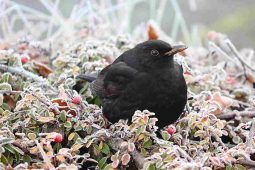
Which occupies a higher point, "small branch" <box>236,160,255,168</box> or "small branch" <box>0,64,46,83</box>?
"small branch" <box>0,64,46,83</box>

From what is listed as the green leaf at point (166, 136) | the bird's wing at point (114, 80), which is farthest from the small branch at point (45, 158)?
the bird's wing at point (114, 80)

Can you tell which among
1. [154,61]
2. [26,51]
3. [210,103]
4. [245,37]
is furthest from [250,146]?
[245,37]

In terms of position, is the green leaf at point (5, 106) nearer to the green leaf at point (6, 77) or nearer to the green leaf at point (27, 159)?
the green leaf at point (6, 77)

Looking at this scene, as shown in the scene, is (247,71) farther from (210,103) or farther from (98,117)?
(98,117)

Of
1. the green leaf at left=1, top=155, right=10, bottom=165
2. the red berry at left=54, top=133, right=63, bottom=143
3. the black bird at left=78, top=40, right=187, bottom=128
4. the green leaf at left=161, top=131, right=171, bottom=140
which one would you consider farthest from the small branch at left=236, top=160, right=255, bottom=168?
the green leaf at left=1, top=155, right=10, bottom=165

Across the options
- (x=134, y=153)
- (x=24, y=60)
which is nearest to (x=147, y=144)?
(x=134, y=153)

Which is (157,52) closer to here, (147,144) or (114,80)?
(114,80)

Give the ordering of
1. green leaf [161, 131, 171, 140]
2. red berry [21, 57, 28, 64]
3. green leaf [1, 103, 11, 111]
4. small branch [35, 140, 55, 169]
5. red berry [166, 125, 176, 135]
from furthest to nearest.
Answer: red berry [21, 57, 28, 64]
green leaf [1, 103, 11, 111]
red berry [166, 125, 176, 135]
green leaf [161, 131, 171, 140]
small branch [35, 140, 55, 169]

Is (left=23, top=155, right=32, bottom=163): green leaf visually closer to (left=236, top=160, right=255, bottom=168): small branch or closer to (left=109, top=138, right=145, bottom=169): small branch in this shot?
(left=109, top=138, right=145, bottom=169): small branch
